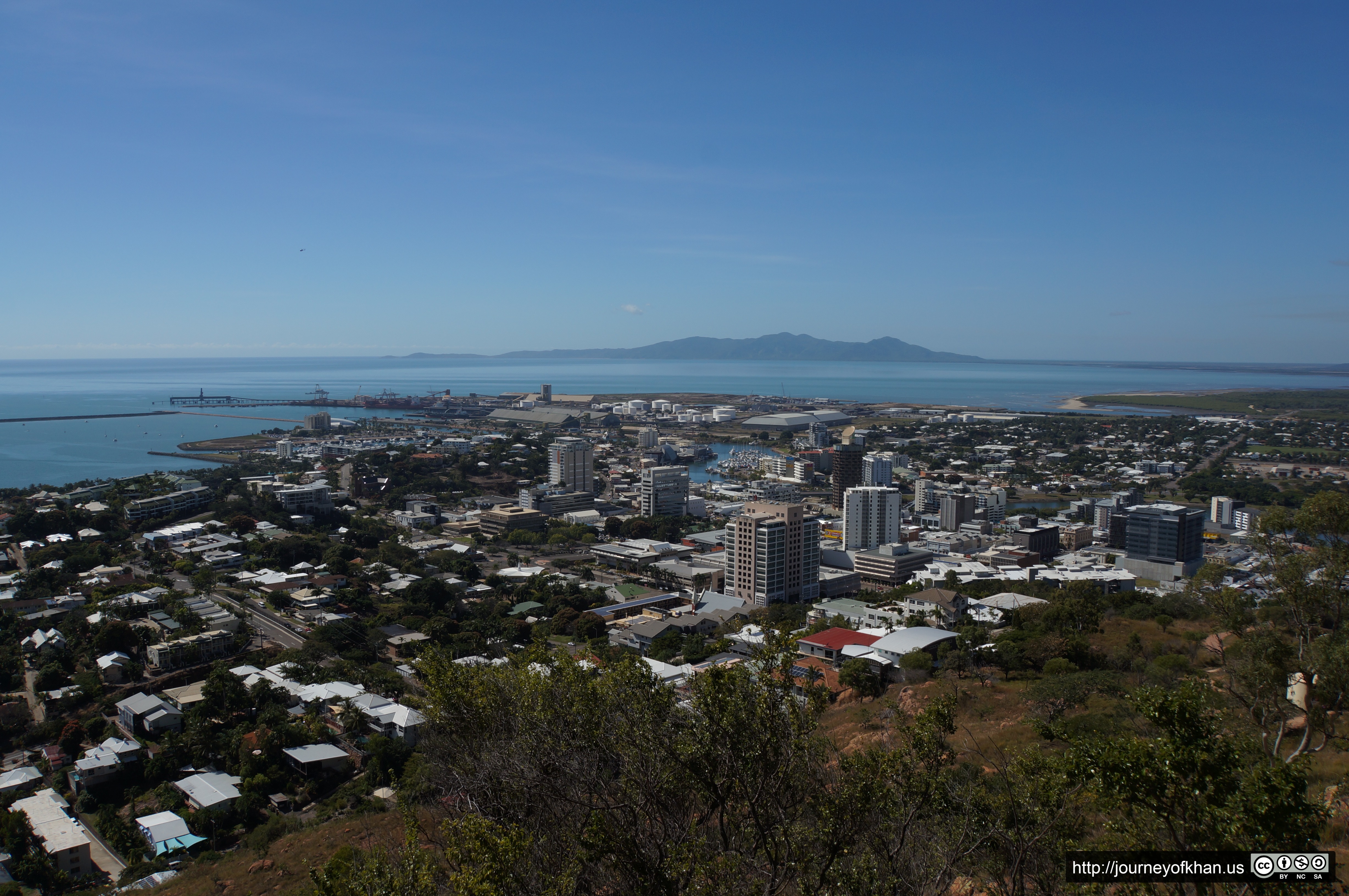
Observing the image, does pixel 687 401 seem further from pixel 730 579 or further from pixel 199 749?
pixel 199 749

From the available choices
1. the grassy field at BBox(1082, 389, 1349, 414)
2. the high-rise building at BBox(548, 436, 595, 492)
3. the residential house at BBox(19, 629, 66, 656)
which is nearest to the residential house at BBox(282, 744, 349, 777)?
the residential house at BBox(19, 629, 66, 656)

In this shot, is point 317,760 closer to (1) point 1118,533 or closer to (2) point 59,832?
(2) point 59,832

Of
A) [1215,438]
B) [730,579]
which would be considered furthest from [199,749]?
[1215,438]

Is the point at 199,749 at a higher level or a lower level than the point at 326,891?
lower

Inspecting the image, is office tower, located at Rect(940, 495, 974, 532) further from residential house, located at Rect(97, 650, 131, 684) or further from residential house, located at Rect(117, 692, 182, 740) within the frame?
residential house, located at Rect(97, 650, 131, 684)

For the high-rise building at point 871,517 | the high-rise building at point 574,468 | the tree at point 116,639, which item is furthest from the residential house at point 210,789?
the high-rise building at point 574,468

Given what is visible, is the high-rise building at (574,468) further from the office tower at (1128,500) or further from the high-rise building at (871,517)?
the office tower at (1128,500)
